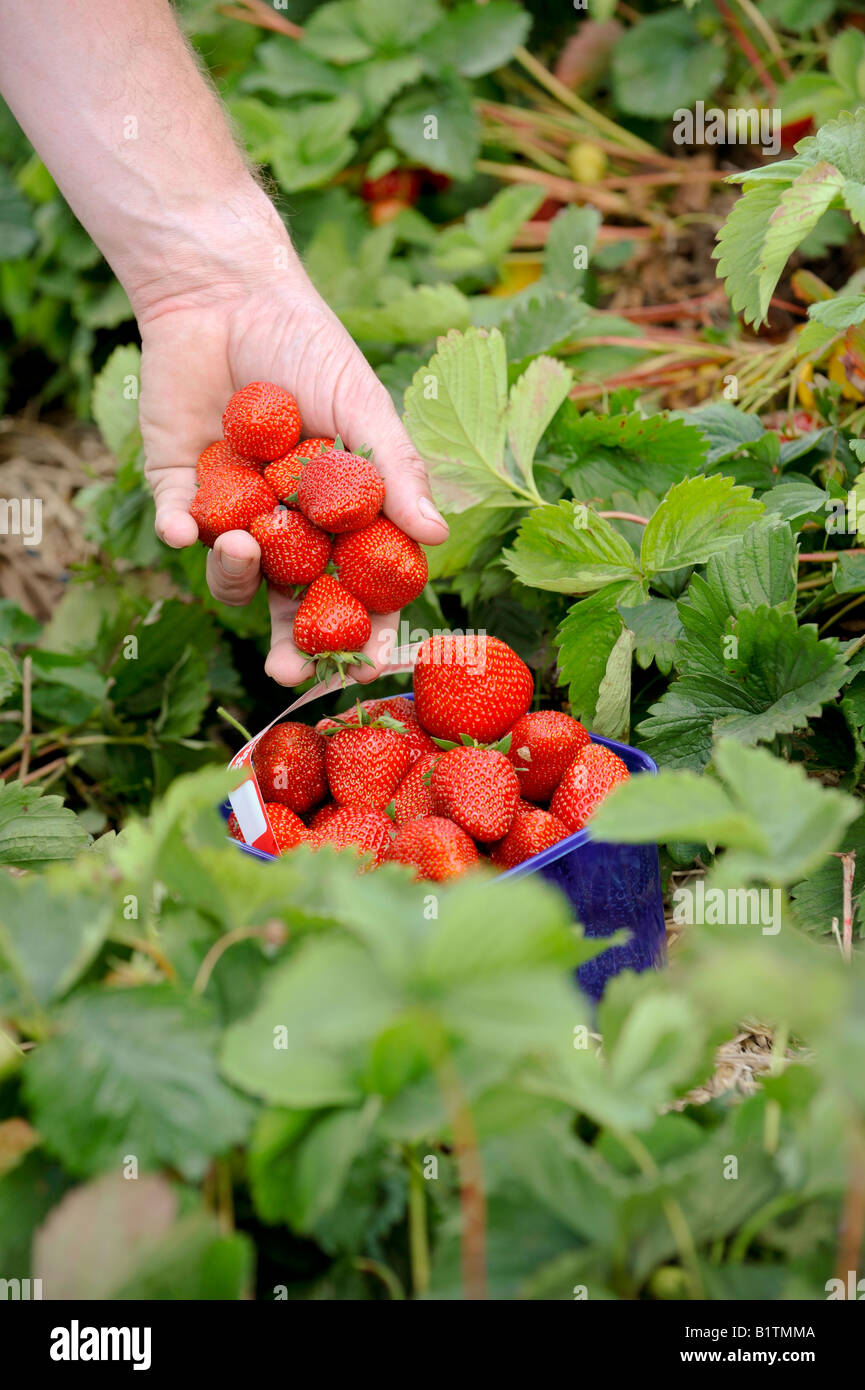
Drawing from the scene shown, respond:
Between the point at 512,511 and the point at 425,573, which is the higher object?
the point at 512,511

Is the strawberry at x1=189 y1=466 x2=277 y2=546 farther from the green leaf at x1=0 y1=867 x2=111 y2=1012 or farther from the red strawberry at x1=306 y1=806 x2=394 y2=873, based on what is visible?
the green leaf at x1=0 y1=867 x2=111 y2=1012

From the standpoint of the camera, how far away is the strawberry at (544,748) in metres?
1.09

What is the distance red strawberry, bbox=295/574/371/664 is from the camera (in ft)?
3.87

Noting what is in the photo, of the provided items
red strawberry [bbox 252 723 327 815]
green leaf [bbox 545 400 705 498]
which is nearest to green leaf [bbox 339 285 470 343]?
green leaf [bbox 545 400 705 498]

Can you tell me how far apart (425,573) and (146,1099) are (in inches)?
31.7

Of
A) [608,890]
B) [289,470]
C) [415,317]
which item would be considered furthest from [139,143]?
[608,890]

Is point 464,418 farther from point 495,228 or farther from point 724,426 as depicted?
point 495,228

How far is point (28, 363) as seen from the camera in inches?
114

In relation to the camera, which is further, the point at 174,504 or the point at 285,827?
the point at 174,504

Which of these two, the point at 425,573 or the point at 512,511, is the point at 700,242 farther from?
the point at 425,573

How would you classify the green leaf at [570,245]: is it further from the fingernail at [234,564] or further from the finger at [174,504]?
the fingernail at [234,564]

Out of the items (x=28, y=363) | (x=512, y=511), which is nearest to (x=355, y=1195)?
(x=512, y=511)

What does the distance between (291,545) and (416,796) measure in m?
0.30

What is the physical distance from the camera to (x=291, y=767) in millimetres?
1146
